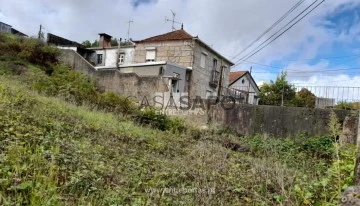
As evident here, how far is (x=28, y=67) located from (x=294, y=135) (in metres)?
14.8

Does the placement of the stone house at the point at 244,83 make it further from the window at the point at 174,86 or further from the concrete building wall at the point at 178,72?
the window at the point at 174,86

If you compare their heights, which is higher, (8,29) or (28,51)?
(8,29)

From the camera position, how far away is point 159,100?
610 inches

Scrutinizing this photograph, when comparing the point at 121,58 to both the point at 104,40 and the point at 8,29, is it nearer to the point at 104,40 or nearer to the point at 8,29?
the point at 104,40

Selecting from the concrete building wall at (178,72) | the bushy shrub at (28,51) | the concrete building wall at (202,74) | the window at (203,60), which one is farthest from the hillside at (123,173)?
the window at (203,60)

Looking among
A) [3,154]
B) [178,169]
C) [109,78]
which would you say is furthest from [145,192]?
[109,78]

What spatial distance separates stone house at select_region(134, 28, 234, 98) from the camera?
21.1m

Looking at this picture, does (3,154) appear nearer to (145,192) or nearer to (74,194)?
(74,194)

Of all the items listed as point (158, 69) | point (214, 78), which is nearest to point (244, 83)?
point (214, 78)

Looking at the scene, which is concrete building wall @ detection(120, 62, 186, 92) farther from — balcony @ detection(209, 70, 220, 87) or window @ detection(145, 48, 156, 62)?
balcony @ detection(209, 70, 220, 87)

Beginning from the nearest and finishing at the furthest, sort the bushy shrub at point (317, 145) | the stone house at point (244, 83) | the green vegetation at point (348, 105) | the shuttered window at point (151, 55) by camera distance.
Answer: the bushy shrub at point (317, 145) < the green vegetation at point (348, 105) < the shuttered window at point (151, 55) < the stone house at point (244, 83)

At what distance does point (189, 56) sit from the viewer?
21.0 metres

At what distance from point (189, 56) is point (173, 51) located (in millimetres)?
1402

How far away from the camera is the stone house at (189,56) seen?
21.1 meters
